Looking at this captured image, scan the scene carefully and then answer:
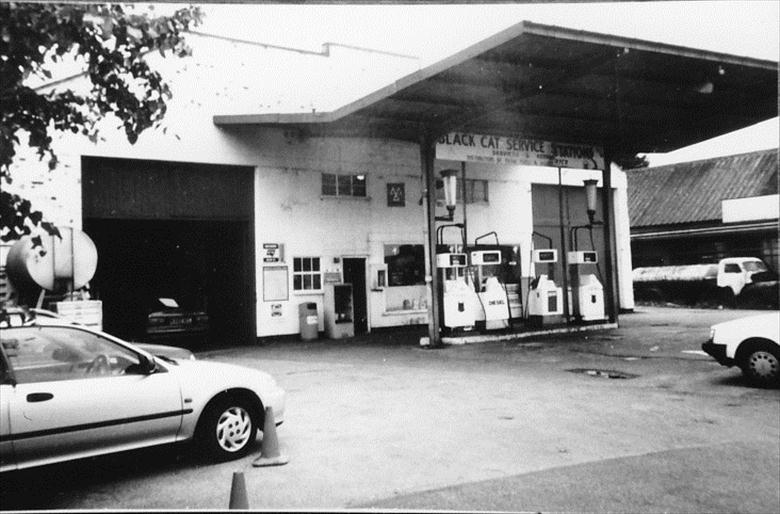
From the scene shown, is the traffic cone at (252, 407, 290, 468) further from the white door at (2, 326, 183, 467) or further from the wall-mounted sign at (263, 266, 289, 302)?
the wall-mounted sign at (263, 266, 289, 302)

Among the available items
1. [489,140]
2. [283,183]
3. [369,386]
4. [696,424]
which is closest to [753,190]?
[696,424]

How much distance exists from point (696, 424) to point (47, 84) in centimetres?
679

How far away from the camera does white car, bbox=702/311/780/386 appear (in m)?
8.91

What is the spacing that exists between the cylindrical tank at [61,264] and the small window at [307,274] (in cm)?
642

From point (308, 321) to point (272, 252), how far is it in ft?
6.35

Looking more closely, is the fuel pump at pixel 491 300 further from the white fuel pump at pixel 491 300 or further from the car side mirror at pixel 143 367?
the car side mirror at pixel 143 367

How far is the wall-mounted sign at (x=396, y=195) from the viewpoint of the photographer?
18641 millimetres

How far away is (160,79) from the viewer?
12.2 ft

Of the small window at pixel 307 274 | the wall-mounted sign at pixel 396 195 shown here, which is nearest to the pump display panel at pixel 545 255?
the wall-mounted sign at pixel 396 195

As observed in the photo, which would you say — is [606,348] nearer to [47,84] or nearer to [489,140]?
[489,140]

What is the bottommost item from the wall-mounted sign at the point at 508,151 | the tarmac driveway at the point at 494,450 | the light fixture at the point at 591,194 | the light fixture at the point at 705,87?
the tarmac driveway at the point at 494,450

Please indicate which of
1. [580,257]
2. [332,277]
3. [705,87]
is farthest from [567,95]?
[332,277]

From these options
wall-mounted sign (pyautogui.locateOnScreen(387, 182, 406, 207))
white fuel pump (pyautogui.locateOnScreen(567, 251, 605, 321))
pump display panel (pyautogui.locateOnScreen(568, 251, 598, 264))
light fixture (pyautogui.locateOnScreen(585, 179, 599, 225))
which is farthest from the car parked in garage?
light fixture (pyautogui.locateOnScreen(585, 179, 599, 225))

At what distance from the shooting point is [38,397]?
16.1ft
